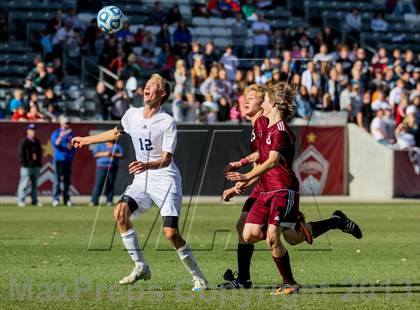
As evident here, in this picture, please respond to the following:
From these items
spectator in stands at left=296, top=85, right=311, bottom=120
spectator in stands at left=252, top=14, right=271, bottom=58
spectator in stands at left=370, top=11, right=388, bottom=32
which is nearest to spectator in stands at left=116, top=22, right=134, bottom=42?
spectator in stands at left=252, top=14, right=271, bottom=58

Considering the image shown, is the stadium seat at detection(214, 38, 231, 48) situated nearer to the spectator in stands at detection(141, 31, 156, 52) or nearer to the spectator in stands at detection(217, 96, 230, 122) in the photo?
the spectator in stands at detection(141, 31, 156, 52)

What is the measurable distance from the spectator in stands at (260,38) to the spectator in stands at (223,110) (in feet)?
12.0

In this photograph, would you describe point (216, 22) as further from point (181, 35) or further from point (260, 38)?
point (181, 35)

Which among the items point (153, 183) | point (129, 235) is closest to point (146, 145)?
point (153, 183)

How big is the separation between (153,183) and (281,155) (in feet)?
4.99

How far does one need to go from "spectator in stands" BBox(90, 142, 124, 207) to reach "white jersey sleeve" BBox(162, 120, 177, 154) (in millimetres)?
14850

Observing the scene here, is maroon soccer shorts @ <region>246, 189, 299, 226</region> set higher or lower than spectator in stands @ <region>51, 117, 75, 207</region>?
higher

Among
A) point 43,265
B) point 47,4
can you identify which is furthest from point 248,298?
point 47,4

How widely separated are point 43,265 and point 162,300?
3.64 meters

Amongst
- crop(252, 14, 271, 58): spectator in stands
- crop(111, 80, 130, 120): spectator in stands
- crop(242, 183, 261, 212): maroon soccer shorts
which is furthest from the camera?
crop(252, 14, 271, 58): spectator in stands

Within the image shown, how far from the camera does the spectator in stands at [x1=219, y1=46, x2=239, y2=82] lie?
3234cm

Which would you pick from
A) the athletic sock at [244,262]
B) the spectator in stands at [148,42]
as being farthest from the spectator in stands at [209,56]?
the athletic sock at [244,262]

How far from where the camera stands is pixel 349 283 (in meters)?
12.7

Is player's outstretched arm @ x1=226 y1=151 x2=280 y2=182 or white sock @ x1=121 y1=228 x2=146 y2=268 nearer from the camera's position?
player's outstretched arm @ x1=226 y1=151 x2=280 y2=182
